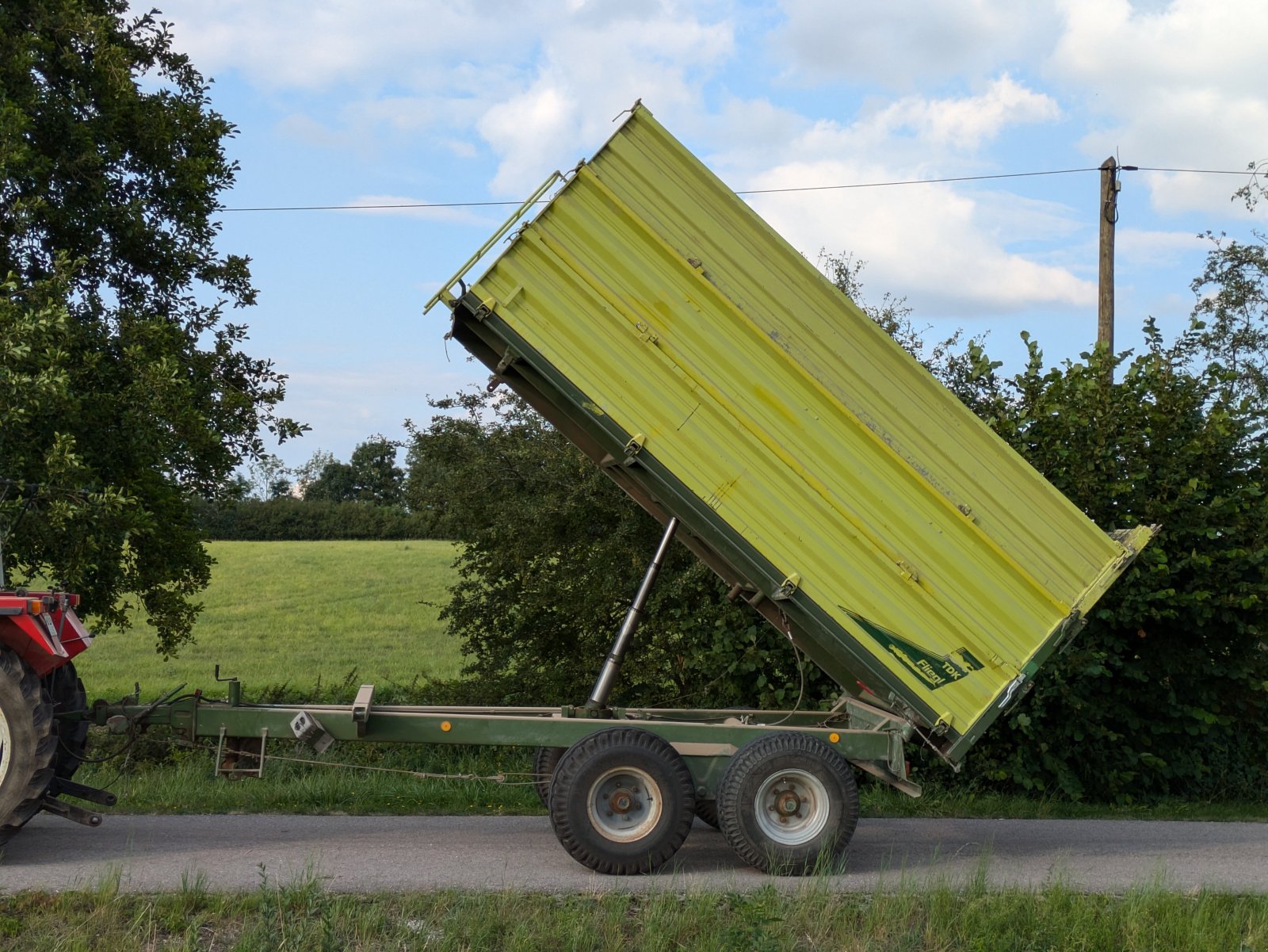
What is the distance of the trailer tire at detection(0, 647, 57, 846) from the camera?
680cm

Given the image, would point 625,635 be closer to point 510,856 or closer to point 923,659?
point 510,856

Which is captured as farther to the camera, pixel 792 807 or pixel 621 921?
pixel 792 807

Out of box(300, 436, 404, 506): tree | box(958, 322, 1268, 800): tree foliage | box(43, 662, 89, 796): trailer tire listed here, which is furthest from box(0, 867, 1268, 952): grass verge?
box(300, 436, 404, 506): tree

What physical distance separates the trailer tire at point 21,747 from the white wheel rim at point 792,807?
412 cm

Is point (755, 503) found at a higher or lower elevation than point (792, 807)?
higher

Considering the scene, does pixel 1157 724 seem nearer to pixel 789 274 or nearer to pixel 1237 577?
pixel 1237 577

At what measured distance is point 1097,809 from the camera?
34.0ft

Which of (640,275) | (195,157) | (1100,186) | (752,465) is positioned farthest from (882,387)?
(1100,186)

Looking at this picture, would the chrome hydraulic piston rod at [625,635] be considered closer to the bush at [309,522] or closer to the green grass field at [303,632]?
the green grass field at [303,632]

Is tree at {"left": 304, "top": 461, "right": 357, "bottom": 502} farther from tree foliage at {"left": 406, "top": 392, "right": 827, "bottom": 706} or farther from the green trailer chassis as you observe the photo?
the green trailer chassis

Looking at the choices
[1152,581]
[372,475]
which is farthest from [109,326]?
[372,475]

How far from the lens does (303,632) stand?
2856 centimetres

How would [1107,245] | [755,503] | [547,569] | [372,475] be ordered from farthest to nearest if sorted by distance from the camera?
1. [372,475]
2. [1107,245]
3. [547,569]
4. [755,503]

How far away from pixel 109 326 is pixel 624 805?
689 cm
